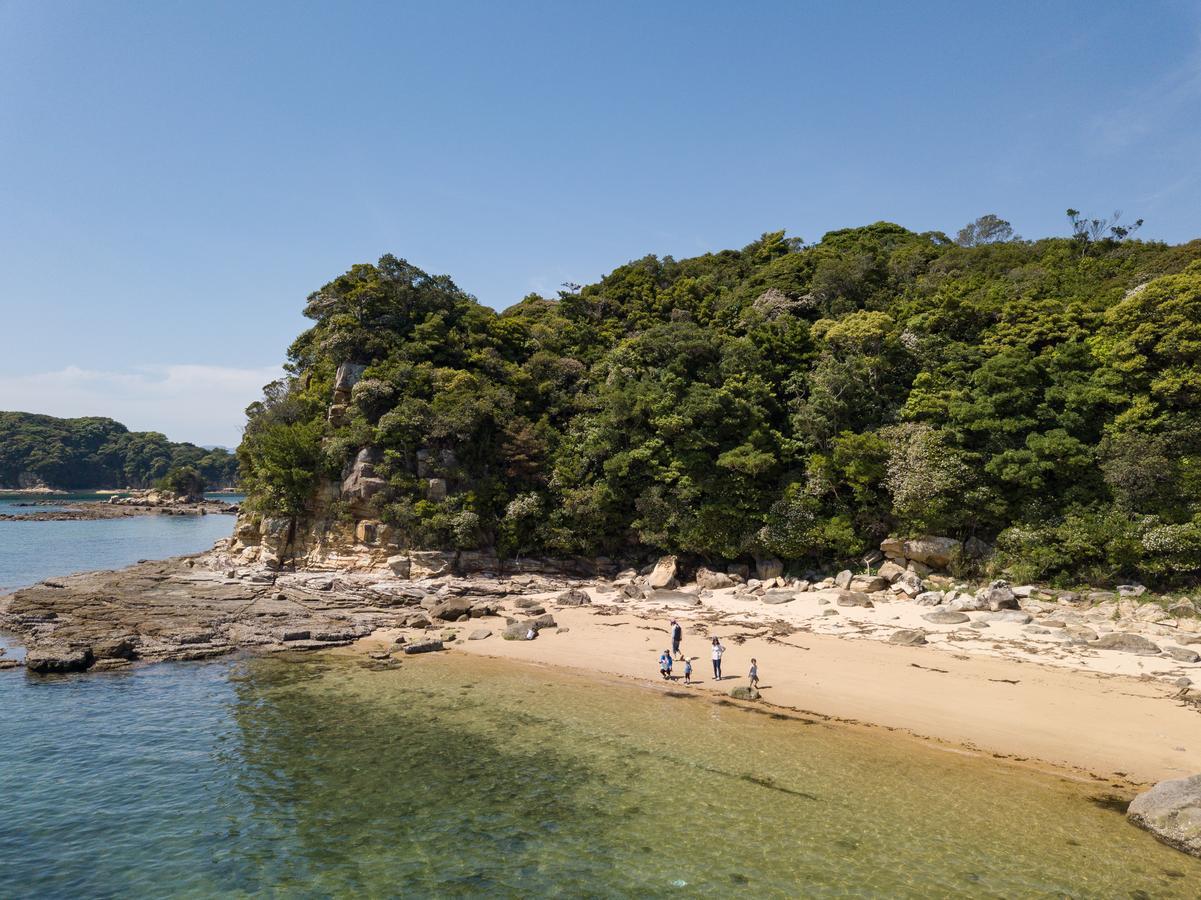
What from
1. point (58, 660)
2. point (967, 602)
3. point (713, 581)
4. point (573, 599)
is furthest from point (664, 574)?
point (58, 660)

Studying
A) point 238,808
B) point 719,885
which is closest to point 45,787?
point 238,808

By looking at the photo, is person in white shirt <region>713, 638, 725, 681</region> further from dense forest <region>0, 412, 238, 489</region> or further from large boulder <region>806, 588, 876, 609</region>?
→ dense forest <region>0, 412, 238, 489</region>

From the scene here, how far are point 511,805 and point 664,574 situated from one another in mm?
22503

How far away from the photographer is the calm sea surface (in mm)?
10375

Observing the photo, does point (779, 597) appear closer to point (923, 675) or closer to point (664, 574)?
point (664, 574)

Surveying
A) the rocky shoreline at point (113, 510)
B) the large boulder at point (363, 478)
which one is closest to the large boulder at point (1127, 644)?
the large boulder at point (363, 478)

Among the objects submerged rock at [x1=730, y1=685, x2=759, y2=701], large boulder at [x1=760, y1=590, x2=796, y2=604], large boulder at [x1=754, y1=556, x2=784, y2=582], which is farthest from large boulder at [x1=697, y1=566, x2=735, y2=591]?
submerged rock at [x1=730, y1=685, x2=759, y2=701]

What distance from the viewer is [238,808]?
12.6 m

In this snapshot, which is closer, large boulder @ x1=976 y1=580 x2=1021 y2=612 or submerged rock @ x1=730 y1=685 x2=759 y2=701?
submerged rock @ x1=730 y1=685 x2=759 y2=701

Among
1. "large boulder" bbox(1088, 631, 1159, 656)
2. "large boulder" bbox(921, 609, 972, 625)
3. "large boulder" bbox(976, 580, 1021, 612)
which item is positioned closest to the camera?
"large boulder" bbox(1088, 631, 1159, 656)

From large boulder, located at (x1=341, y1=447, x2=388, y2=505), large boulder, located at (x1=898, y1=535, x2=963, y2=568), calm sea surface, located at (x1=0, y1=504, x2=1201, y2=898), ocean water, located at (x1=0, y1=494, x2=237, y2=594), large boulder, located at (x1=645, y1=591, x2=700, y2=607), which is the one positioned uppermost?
large boulder, located at (x1=341, y1=447, x2=388, y2=505)

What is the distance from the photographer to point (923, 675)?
19.8m

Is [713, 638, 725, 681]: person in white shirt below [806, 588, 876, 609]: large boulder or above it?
below

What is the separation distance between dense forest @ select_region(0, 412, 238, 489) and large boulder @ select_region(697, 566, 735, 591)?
142636 mm
